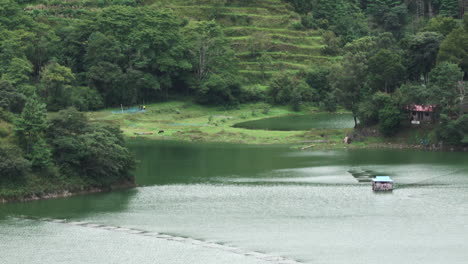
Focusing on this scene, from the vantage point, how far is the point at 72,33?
13825cm

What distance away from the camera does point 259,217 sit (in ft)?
215

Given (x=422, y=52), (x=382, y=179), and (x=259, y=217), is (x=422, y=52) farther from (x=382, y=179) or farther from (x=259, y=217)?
(x=259, y=217)

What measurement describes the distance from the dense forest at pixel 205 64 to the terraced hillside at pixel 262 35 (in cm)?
23

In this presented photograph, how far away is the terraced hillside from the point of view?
5832 inches

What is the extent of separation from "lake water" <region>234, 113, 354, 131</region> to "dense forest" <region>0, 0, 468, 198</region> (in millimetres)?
3518

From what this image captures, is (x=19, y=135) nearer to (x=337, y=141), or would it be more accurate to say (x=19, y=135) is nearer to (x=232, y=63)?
(x=337, y=141)

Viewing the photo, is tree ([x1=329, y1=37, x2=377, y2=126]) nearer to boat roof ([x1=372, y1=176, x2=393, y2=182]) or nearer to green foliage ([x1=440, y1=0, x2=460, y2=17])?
boat roof ([x1=372, y1=176, x2=393, y2=182])

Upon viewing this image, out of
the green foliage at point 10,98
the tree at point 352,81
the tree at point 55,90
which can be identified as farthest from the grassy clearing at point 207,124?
the green foliage at point 10,98

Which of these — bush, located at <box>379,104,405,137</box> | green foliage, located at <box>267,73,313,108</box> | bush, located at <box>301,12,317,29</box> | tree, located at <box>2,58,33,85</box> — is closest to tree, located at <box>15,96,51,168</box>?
bush, located at <box>379,104,405,137</box>

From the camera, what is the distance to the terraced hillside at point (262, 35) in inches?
5832

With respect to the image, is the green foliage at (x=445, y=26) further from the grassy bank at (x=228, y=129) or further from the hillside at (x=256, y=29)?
Answer: the hillside at (x=256, y=29)

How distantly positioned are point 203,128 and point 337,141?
20.1 metres

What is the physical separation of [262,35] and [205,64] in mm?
16133

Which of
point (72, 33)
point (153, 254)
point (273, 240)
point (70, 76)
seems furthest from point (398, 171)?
point (72, 33)
